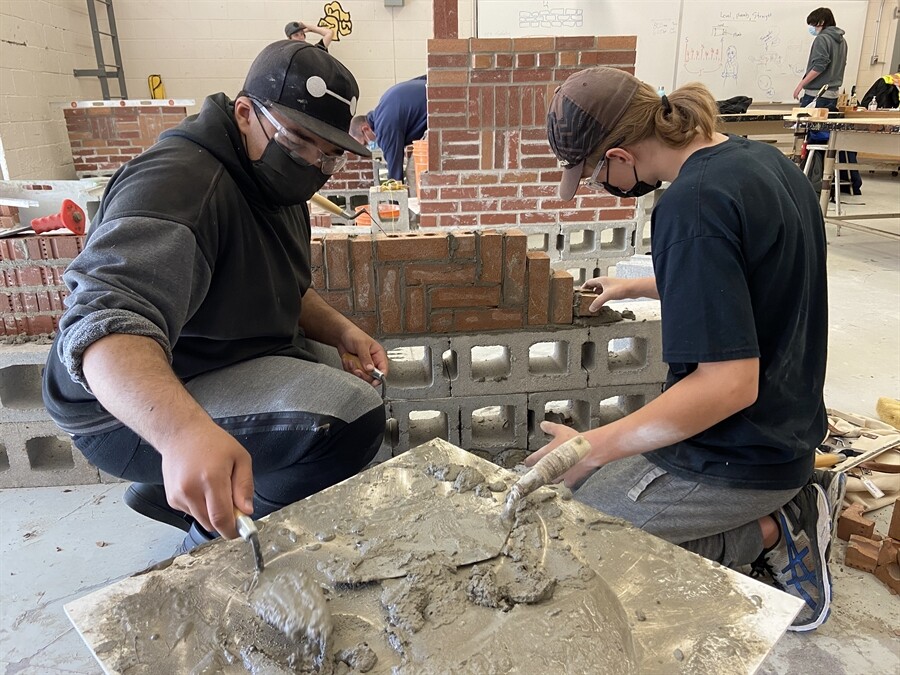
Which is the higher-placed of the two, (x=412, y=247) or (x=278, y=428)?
(x=412, y=247)

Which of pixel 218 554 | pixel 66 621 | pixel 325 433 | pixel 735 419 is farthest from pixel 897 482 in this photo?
pixel 66 621

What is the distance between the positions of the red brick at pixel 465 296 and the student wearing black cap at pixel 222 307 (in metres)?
0.67

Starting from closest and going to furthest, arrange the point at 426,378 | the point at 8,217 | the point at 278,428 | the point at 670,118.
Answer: the point at 670,118
the point at 278,428
the point at 426,378
the point at 8,217

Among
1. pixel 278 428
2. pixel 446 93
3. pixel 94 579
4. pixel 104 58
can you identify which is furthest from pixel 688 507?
pixel 104 58

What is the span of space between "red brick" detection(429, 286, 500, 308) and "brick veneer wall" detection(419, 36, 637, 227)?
2.00m

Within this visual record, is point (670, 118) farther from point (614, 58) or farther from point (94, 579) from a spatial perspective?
point (614, 58)

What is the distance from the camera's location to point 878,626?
203 cm

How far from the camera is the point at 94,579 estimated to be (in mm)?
2250

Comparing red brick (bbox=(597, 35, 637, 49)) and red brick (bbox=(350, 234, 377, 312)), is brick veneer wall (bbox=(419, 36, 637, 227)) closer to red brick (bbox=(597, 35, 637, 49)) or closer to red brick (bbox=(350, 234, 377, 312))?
red brick (bbox=(597, 35, 637, 49))

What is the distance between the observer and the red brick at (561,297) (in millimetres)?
2818

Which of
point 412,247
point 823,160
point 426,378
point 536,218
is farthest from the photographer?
point 823,160

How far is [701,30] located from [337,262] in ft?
30.4

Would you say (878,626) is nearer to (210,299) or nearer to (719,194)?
(719,194)

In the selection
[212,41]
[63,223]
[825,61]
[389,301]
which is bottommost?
→ [389,301]
